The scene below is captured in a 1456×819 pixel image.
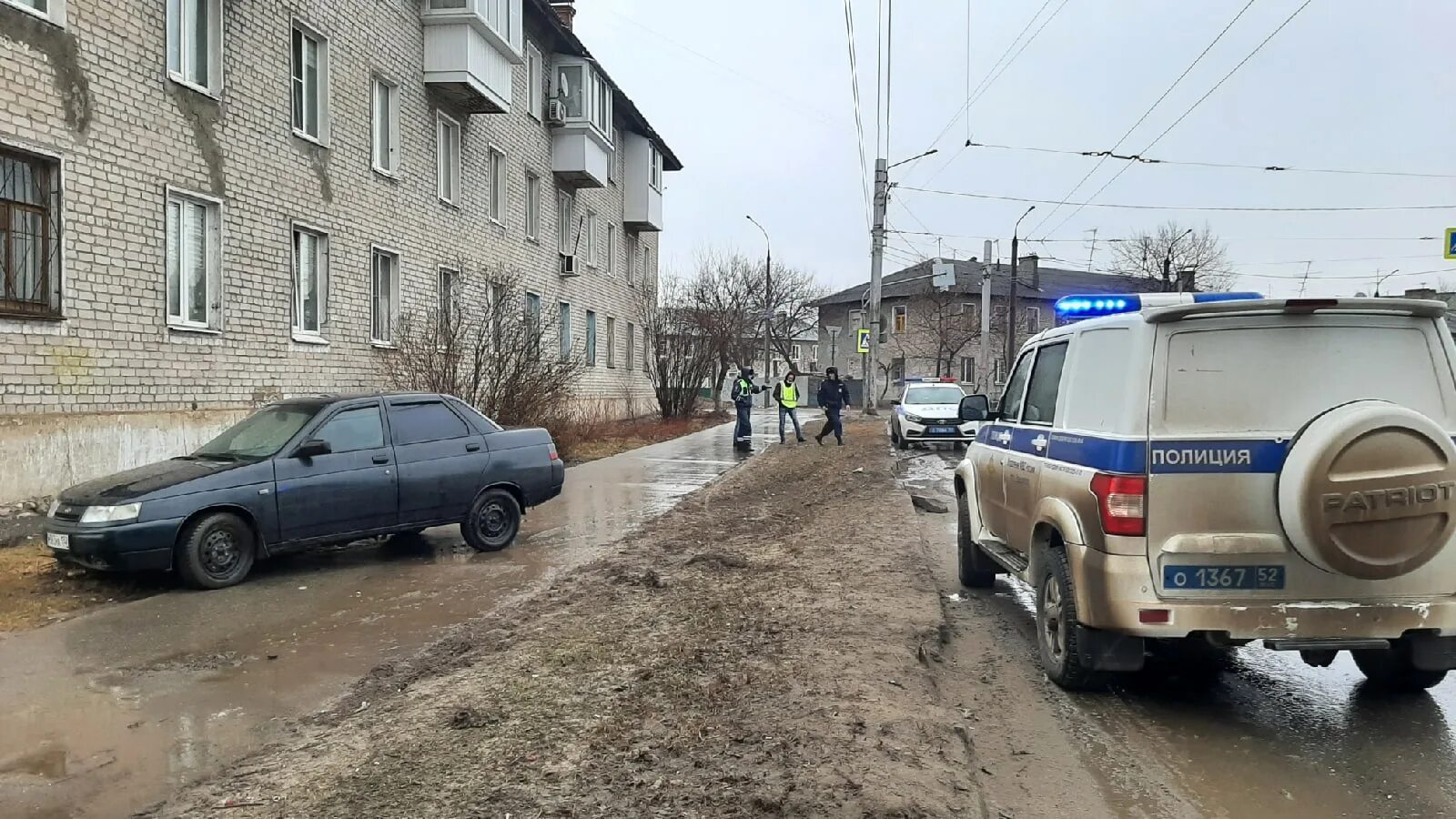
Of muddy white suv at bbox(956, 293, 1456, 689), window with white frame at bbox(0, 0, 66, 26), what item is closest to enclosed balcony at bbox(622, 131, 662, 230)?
window with white frame at bbox(0, 0, 66, 26)

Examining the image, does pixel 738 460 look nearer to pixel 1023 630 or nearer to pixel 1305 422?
pixel 1023 630

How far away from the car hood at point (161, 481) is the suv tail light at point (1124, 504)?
644 centimetres

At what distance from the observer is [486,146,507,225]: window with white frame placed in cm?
2341

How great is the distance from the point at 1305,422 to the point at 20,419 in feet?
37.2

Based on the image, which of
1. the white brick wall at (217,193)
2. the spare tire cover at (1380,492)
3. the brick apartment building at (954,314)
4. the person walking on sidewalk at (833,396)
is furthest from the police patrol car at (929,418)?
the brick apartment building at (954,314)

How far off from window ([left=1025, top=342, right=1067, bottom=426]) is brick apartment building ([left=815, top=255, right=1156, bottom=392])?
48.6 meters

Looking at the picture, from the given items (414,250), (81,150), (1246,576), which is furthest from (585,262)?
(1246,576)

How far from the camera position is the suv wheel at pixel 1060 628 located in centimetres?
492

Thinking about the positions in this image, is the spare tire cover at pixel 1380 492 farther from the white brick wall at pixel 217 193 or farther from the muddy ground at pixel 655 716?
the white brick wall at pixel 217 193

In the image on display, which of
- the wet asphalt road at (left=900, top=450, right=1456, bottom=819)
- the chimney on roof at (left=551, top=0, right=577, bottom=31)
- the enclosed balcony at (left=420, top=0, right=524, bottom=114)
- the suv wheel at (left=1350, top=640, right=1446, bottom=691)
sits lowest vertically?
the wet asphalt road at (left=900, top=450, right=1456, bottom=819)

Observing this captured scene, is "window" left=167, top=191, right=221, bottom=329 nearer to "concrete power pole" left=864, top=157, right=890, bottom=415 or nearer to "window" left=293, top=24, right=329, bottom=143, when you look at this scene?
"window" left=293, top=24, right=329, bottom=143

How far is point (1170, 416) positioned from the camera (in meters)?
4.46

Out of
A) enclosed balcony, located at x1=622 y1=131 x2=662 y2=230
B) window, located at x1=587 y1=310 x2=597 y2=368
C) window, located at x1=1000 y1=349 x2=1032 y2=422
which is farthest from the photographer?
enclosed balcony, located at x1=622 y1=131 x2=662 y2=230

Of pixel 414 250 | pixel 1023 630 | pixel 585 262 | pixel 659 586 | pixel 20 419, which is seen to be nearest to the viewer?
pixel 1023 630
